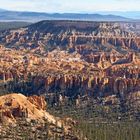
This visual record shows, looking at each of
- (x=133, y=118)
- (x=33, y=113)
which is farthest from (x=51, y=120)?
(x=133, y=118)

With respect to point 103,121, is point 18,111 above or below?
above

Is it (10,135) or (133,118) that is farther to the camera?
(133,118)

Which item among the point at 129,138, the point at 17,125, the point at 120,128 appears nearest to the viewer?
the point at 17,125

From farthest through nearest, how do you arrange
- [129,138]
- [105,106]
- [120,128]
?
[105,106] < [120,128] < [129,138]

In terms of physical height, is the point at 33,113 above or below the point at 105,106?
above

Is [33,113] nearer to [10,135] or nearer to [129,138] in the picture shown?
[10,135]

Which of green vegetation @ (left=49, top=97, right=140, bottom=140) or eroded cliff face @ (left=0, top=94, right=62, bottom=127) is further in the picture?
green vegetation @ (left=49, top=97, right=140, bottom=140)

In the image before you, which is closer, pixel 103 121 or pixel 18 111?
pixel 18 111

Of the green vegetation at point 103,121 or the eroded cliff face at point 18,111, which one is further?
the green vegetation at point 103,121

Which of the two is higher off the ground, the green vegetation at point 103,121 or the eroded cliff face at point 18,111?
the eroded cliff face at point 18,111

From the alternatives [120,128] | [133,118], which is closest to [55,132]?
[120,128]

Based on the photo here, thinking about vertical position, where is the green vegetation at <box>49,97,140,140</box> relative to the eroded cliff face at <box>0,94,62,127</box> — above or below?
below
